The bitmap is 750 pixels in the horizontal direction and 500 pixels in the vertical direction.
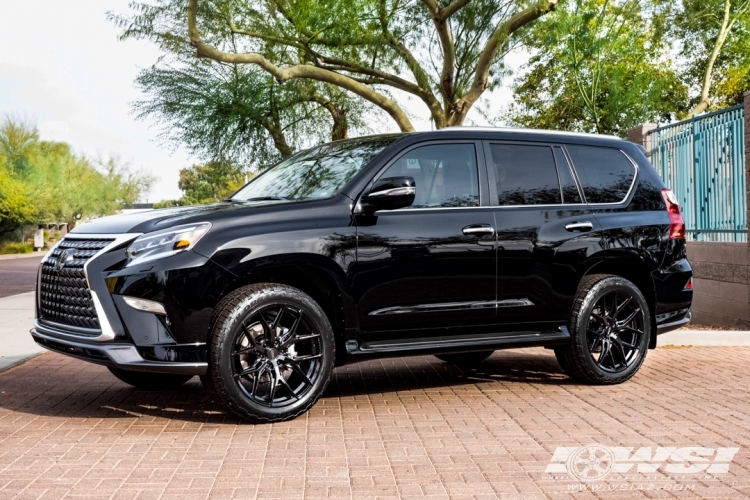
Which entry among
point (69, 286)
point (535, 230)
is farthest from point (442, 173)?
point (69, 286)

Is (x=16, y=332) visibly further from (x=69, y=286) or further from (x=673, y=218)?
(x=673, y=218)

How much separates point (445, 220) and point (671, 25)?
33598 millimetres

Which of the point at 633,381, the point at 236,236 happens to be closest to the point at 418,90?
the point at 633,381

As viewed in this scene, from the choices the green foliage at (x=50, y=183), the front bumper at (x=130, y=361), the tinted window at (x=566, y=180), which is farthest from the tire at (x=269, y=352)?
the green foliage at (x=50, y=183)

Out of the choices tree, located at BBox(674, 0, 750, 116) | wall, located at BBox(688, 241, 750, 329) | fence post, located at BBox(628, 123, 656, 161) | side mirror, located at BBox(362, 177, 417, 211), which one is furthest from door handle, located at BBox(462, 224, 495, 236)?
tree, located at BBox(674, 0, 750, 116)

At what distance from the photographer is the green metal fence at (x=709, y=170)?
13.2m

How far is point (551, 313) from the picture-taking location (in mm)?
7609

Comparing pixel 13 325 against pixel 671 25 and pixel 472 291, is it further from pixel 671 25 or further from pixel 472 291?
pixel 671 25

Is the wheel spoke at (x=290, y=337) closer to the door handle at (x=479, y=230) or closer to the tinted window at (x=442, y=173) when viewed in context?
the tinted window at (x=442, y=173)

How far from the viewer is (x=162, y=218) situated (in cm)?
646

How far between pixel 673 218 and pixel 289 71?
12.1 metres

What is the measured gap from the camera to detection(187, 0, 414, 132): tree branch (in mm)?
18047

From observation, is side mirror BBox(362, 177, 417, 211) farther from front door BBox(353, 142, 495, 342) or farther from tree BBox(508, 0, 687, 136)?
tree BBox(508, 0, 687, 136)

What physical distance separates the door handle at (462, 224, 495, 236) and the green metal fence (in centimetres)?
713
